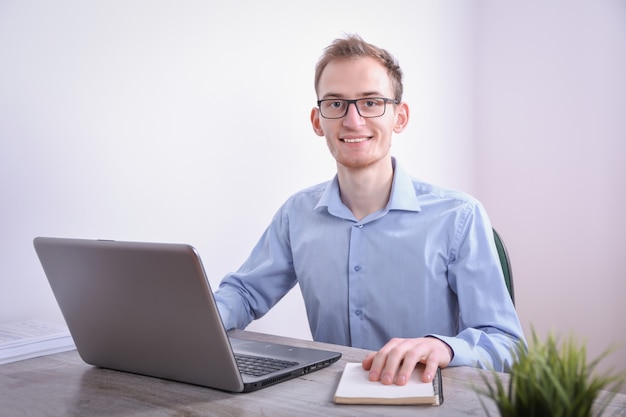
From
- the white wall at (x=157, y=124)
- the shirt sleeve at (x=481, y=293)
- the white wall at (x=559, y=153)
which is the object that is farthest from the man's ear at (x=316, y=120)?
the white wall at (x=559, y=153)

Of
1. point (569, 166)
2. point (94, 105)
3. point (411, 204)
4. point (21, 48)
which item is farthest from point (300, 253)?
point (569, 166)

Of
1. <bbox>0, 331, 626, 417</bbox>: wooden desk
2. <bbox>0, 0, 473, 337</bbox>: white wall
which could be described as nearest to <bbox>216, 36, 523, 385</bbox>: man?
<bbox>0, 0, 473, 337</bbox>: white wall

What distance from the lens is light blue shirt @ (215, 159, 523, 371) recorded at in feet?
4.97

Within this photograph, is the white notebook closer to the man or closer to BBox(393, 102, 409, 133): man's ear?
the man

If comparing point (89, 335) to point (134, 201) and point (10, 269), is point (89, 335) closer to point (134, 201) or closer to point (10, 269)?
point (10, 269)

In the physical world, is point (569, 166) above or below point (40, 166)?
below

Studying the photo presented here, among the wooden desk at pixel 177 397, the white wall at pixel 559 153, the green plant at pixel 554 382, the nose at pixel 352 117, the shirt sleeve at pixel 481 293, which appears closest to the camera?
the green plant at pixel 554 382

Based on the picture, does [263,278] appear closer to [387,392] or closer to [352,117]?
[352,117]

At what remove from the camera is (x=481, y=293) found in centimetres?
143

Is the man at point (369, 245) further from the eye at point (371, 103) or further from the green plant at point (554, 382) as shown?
the green plant at point (554, 382)

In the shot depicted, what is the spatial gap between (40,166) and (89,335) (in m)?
0.56

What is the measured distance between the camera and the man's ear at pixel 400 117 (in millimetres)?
1752

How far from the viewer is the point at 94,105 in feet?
5.39

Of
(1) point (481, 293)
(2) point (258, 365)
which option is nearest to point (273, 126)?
(1) point (481, 293)
